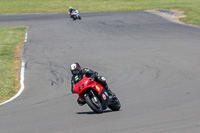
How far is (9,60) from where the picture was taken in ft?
71.5

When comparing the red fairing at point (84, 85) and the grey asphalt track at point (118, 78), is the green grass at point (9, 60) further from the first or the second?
the red fairing at point (84, 85)

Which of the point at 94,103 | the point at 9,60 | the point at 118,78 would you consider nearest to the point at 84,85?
the point at 94,103

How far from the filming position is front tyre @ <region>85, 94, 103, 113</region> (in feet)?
32.3

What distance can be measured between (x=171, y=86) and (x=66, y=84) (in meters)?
3.89

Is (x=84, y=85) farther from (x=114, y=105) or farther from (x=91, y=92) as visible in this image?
(x=114, y=105)

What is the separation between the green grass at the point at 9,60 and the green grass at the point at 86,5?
20.7 meters

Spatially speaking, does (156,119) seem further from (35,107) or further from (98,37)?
(98,37)

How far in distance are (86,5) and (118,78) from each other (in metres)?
47.4

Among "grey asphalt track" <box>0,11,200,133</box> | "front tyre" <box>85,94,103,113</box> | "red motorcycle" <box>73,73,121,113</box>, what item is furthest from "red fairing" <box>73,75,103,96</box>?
"grey asphalt track" <box>0,11,200,133</box>

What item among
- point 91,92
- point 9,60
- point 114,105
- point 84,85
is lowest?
point 9,60

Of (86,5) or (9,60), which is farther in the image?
(86,5)

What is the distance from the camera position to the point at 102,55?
2220cm

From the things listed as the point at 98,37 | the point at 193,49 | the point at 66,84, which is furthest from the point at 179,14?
the point at 66,84

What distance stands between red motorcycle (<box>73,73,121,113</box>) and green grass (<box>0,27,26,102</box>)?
4.41m
